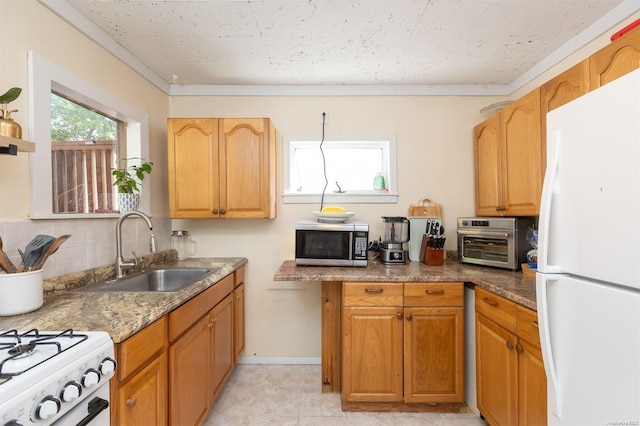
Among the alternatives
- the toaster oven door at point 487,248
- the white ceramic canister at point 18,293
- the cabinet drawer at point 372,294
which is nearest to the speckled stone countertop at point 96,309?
the white ceramic canister at point 18,293

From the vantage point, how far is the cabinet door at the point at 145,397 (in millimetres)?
973

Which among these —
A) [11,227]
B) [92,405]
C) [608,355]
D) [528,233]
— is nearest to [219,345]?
[92,405]

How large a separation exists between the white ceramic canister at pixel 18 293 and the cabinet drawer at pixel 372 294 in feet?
4.89

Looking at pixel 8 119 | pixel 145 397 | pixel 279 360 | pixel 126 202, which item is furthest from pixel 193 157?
pixel 279 360

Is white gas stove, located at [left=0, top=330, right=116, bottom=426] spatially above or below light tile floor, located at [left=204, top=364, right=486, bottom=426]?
above

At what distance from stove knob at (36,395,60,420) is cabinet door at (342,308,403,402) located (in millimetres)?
1410

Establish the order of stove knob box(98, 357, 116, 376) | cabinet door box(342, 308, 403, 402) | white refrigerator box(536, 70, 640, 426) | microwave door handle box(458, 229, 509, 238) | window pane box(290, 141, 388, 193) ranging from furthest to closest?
window pane box(290, 141, 388, 193), microwave door handle box(458, 229, 509, 238), cabinet door box(342, 308, 403, 402), stove knob box(98, 357, 116, 376), white refrigerator box(536, 70, 640, 426)

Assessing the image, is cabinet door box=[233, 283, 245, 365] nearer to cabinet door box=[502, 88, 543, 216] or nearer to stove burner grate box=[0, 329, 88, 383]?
stove burner grate box=[0, 329, 88, 383]

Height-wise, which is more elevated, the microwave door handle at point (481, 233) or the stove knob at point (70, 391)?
the microwave door handle at point (481, 233)

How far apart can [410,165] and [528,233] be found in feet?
3.38

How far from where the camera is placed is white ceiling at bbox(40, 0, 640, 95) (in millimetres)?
1521

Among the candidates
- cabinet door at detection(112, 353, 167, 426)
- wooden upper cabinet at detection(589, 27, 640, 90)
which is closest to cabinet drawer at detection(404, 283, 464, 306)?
wooden upper cabinet at detection(589, 27, 640, 90)

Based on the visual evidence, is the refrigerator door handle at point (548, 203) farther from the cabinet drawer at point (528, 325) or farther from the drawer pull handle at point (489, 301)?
the drawer pull handle at point (489, 301)

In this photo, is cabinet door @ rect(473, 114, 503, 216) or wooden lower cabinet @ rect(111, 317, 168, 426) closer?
wooden lower cabinet @ rect(111, 317, 168, 426)
